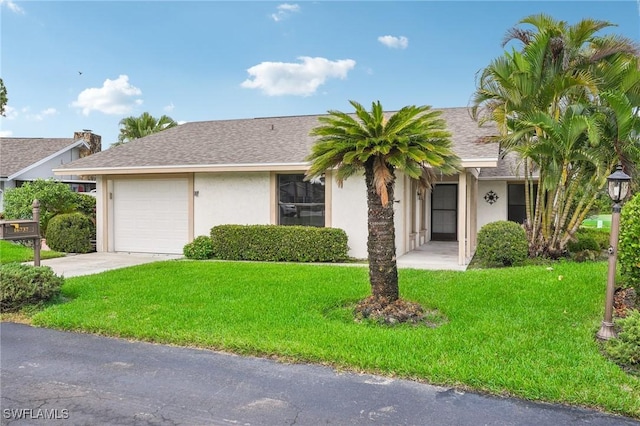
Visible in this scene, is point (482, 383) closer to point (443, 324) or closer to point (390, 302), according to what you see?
point (443, 324)

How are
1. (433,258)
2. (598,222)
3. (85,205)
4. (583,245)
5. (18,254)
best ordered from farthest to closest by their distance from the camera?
(598,222) → (85,205) → (18,254) → (583,245) → (433,258)

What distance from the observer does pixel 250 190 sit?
1205cm

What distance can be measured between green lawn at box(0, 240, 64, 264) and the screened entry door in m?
11.7

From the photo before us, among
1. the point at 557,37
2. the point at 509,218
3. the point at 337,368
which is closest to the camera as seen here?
the point at 337,368

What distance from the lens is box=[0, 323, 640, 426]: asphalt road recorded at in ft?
10.9

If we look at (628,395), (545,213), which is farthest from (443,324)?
(545,213)

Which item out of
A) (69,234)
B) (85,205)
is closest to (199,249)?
(69,234)

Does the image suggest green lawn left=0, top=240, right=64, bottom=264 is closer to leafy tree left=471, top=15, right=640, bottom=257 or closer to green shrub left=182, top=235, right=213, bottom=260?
green shrub left=182, top=235, right=213, bottom=260

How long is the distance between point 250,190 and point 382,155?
6.92 metres

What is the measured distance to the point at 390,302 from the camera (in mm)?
5793

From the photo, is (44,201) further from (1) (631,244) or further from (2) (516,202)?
(1) (631,244)

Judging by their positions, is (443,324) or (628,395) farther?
(443,324)

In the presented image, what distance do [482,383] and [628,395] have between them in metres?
1.09

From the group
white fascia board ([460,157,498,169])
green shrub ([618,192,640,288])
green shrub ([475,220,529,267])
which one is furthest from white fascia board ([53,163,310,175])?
green shrub ([618,192,640,288])
